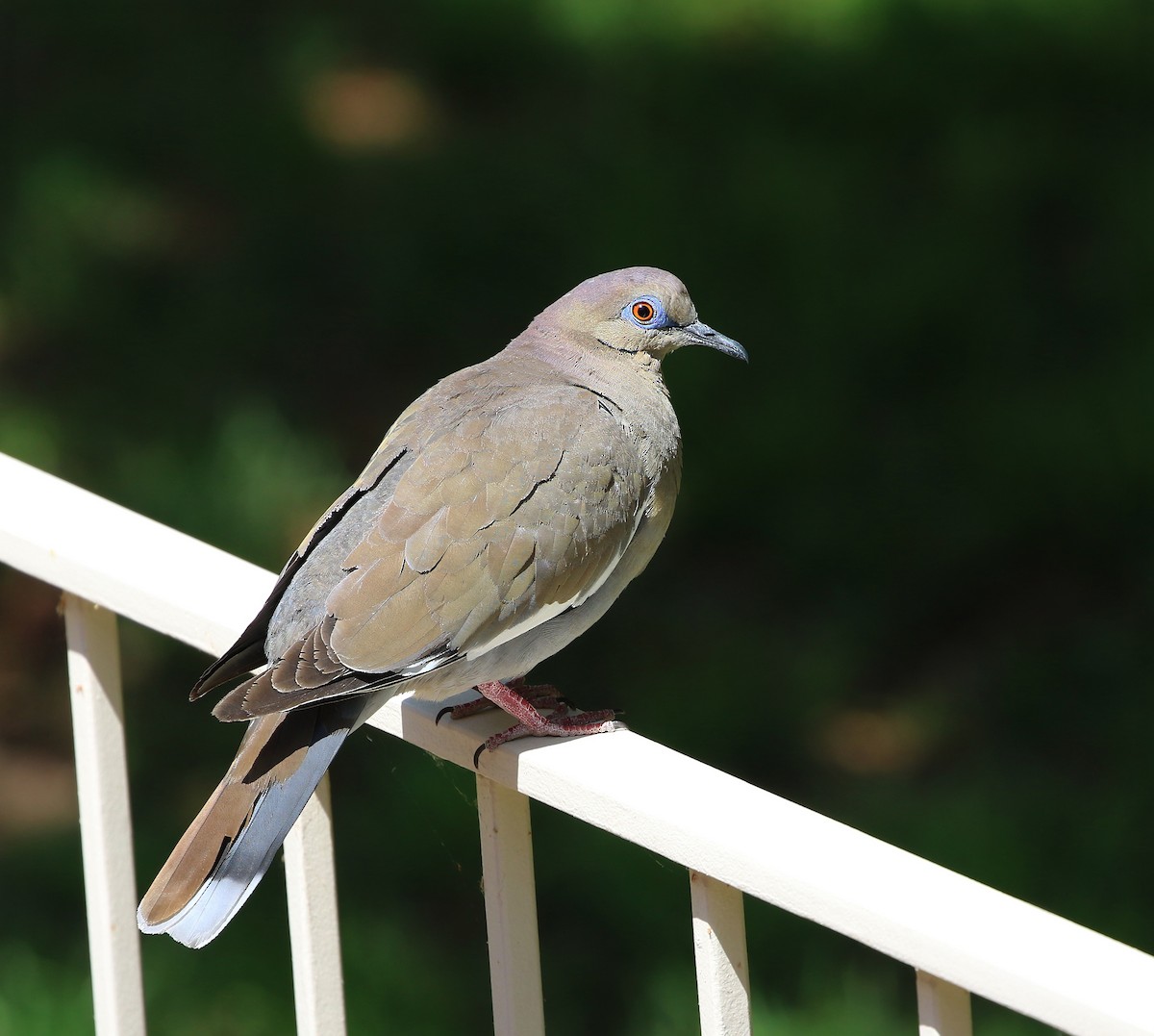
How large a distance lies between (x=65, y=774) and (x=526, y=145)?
2688 mm

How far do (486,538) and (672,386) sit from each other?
278 cm

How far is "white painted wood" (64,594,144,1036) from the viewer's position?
1.99 m

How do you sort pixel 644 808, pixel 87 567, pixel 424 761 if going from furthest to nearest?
1. pixel 424 761
2. pixel 87 567
3. pixel 644 808

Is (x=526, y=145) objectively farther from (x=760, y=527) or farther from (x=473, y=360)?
(x=760, y=527)

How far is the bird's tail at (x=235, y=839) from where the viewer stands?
183cm

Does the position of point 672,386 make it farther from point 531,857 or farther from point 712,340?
point 531,857

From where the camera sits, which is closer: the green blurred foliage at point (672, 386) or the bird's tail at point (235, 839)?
the bird's tail at point (235, 839)

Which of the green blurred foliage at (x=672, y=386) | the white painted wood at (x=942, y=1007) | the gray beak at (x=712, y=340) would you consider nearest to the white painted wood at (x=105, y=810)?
the white painted wood at (x=942, y=1007)

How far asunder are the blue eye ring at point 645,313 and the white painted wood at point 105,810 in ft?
3.67

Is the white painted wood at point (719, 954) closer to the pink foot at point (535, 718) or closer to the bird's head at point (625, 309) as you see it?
the pink foot at point (535, 718)

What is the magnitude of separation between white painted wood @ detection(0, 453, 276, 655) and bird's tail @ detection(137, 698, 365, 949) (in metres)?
0.16

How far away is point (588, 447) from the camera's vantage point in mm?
2453

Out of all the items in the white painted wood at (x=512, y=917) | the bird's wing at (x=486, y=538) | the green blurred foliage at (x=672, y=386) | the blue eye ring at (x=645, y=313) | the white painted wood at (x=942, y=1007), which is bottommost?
the white painted wood at (x=942, y=1007)

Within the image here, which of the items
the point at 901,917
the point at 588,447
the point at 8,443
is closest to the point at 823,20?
the point at 8,443
